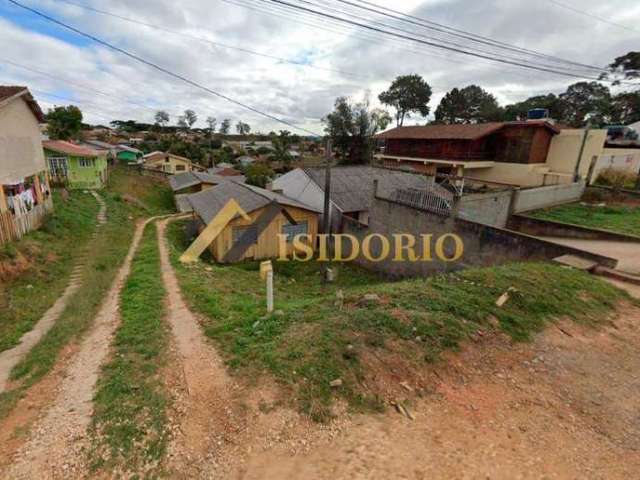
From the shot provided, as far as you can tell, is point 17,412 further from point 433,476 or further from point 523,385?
point 523,385

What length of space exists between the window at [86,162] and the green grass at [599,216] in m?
29.9

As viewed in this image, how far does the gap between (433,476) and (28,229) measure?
1573cm

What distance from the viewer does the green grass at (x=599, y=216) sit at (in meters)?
14.0

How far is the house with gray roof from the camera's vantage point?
18.0 meters

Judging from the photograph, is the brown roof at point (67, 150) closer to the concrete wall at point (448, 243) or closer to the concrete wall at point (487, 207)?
the concrete wall at point (448, 243)

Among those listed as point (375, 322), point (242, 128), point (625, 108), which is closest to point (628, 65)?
point (625, 108)

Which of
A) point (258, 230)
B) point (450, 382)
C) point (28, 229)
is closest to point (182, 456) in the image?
point (450, 382)

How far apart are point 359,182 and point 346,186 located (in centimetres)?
130

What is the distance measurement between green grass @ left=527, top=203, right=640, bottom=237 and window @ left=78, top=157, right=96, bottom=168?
2992 cm

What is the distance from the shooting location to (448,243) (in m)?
12.0

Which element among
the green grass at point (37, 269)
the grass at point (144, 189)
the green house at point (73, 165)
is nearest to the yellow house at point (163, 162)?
the grass at point (144, 189)

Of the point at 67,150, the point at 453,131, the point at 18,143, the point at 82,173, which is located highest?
the point at 453,131

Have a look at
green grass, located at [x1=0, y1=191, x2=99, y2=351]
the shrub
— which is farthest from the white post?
the shrub

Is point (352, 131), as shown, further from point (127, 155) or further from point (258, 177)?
point (127, 155)
